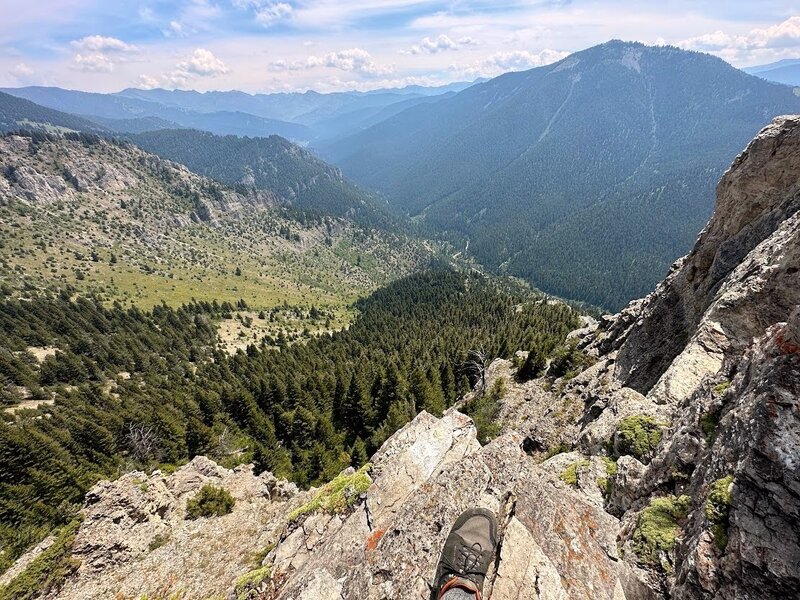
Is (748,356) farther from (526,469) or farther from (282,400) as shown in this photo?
(282,400)

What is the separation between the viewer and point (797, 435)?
9.35 metres

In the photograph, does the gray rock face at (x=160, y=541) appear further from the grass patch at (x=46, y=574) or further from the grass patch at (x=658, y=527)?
the grass patch at (x=658, y=527)

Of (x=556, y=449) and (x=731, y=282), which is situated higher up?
(x=731, y=282)

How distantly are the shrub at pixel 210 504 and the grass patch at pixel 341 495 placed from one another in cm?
1189

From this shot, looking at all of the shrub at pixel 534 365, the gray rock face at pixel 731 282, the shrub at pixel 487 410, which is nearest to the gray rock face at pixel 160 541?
the shrub at pixel 487 410

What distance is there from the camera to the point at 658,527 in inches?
455

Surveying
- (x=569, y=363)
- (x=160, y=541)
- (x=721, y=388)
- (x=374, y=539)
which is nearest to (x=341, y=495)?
(x=374, y=539)

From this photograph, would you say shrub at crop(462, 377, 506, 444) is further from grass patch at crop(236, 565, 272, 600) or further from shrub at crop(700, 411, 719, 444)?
grass patch at crop(236, 565, 272, 600)

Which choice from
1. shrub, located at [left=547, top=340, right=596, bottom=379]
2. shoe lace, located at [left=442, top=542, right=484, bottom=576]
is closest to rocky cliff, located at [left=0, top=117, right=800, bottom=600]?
shoe lace, located at [left=442, top=542, right=484, bottom=576]

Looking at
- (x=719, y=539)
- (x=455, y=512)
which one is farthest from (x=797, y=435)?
(x=455, y=512)

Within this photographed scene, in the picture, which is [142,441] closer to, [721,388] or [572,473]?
[572,473]

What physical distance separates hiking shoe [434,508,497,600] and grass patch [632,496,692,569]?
171 inches

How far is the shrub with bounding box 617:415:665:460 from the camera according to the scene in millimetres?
17734

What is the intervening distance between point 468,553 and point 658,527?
19.6ft
